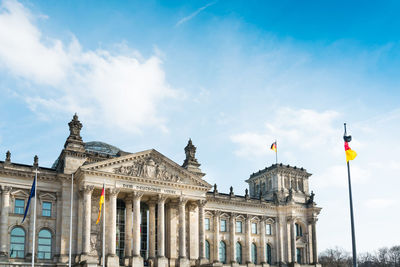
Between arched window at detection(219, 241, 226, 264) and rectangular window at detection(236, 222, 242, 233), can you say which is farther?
rectangular window at detection(236, 222, 242, 233)

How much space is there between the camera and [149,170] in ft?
190

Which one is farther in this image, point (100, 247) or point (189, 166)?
point (189, 166)

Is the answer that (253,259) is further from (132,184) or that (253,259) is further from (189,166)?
(132,184)

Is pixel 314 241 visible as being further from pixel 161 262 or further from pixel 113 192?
pixel 113 192

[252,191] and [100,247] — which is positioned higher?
[252,191]

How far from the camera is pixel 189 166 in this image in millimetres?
67312

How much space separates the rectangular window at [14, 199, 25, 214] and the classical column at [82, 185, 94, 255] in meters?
7.22

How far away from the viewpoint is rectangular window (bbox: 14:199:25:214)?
2053 inches

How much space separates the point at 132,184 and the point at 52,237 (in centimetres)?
1125

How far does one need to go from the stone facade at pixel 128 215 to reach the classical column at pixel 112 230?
12 centimetres

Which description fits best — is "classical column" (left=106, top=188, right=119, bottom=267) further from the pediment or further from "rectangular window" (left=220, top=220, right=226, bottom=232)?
"rectangular window" (left=220, top=220, right=226, bottom=232)

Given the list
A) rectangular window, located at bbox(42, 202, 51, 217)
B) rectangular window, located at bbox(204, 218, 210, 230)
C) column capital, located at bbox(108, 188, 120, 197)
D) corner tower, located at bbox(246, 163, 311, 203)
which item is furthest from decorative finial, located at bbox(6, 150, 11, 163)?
corner tower, located at bbox(246, 163, 311, 203)

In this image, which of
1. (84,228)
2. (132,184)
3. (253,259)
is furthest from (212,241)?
(84,228)

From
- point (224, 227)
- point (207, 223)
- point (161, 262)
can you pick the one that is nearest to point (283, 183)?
point (224, 227)
